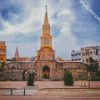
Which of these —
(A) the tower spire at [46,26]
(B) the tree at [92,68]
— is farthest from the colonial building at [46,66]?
(A) the tower spire at [46,26]

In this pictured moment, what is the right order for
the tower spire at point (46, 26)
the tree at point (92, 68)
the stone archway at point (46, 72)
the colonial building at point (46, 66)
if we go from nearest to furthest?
the tower spire at point (46, 26) → the tree at point (92, 68) → the colonial building at point (46, 66) → the stone archway at point (46, 72)

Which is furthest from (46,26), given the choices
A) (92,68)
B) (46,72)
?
(46,72)

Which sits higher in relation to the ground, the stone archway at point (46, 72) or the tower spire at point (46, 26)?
the tower spire at point (46, 26)

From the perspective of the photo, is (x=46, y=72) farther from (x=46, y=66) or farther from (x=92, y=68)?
(x=92, y=68)

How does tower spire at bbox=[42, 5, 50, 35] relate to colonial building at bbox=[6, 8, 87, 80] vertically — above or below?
above

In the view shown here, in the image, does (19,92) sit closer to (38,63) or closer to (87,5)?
(87,5)

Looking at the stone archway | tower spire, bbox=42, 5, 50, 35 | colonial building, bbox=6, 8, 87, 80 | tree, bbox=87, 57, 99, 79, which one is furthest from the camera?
the stone archway

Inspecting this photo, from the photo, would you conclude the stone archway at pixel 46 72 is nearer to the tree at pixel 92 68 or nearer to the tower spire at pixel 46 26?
the tree at pixel 92 68

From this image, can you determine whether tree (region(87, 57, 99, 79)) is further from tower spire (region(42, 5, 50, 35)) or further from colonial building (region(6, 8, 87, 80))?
colonial building (region(6, 8, 87, 80))

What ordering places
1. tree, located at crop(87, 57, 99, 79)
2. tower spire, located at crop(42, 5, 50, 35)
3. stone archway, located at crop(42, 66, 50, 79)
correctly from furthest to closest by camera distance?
1. stone archway, located at crop(42, 66, 50, 79)
2. tree, located at crop(87, 57, 99, 79)
3. tower spire, located at crop(42, 5, 50, 35)

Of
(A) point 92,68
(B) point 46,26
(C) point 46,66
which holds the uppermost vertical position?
(B) point 46,26

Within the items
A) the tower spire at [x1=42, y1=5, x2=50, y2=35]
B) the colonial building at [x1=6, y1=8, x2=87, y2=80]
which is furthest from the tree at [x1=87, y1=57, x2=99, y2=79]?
the colonial building at [x1=6, y1=8, x2=87, y2=80]

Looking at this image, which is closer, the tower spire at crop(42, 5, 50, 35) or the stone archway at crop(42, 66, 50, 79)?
the tower spire at crop(42, 5, 50, 35)

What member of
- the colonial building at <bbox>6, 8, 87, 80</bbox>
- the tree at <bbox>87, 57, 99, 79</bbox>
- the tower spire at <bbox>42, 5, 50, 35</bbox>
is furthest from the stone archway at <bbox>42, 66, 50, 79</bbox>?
the tower spire at <bbox>42, 5, 50, 35</bbox>
